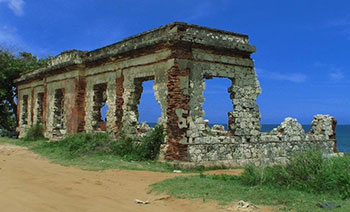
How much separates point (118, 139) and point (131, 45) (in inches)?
131

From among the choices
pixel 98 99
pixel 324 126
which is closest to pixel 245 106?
pixel 324 126

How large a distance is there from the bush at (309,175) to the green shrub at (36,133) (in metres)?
14.4

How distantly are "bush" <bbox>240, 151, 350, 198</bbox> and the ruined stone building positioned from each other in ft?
12.4

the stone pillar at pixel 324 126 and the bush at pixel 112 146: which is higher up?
A: the stone pillar at pixel 324 126

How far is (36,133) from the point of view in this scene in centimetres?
1933

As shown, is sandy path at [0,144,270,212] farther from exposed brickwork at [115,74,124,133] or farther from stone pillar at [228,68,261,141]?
stone pillar at [228,68,261,141]

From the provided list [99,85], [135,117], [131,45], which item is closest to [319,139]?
[135,117]

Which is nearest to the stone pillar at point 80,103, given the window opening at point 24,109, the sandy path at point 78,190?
the sandy path at point 78,190

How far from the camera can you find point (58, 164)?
11.5m

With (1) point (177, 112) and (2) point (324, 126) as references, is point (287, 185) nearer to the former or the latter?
(1) point (177, 112)

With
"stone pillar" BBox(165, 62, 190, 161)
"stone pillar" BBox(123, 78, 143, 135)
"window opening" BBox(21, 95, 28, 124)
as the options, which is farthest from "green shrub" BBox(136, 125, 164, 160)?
"window opening" BBox(21, 95, 28, 124)

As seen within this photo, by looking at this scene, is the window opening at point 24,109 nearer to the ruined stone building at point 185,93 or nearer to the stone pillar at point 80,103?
the ruined stone building at point 185,93

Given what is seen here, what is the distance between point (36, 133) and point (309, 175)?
15.7 meters

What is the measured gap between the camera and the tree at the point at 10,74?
2556cm
